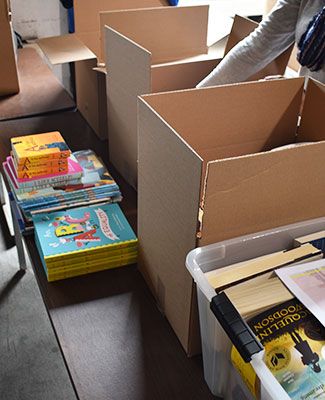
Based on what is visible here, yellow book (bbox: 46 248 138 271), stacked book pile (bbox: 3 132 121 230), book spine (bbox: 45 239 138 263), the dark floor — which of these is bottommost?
the dark floor

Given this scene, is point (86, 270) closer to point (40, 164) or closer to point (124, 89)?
point (40, 164)

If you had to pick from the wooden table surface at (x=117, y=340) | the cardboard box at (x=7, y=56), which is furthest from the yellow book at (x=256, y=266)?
Answer: the cardboard box at (x=7, y=56)

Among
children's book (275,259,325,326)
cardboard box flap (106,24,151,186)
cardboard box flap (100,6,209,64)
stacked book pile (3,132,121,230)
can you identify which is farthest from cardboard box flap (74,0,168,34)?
children's book (275,259,325,326)

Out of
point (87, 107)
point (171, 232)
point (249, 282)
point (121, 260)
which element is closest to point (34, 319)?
point (87, 107)

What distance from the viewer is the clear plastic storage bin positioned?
2.66ft

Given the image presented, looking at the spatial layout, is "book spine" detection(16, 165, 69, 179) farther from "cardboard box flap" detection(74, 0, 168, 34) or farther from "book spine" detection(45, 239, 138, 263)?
"cardboard box flap" detection(74, 0, 168, 34)

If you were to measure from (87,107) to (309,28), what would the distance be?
78 centimetres

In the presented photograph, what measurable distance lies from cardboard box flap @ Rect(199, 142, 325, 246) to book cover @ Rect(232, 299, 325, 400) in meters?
0.17

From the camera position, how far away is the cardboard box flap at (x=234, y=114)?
110 centimetres

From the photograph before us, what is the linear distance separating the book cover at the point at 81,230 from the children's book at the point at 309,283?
17.3 inches

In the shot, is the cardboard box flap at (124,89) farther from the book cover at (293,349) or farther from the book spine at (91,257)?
the book cover at (293,349)

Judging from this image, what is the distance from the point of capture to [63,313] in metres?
1.05

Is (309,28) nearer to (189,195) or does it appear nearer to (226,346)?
(189,195)

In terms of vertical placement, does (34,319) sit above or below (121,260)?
below
